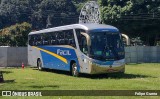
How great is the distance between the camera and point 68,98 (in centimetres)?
1305

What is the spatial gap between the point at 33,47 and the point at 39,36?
2.27 m

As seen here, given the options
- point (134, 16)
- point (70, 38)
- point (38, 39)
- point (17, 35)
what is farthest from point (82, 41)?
point (17, 35)

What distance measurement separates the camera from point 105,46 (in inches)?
867

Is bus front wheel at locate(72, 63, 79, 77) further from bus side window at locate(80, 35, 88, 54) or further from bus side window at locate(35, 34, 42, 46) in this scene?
bus side window at locate(35, 34, 42, 46)

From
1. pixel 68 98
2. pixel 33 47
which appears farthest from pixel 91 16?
pixel 68 98

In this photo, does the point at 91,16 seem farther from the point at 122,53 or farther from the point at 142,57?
the point at 122,53

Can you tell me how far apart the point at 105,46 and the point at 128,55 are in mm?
22555

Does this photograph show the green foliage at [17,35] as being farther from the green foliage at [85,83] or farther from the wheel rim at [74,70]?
the green foliage at [85,83]

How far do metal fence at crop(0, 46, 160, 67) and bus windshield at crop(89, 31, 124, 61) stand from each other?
20505 millimetres

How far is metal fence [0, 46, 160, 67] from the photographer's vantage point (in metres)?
40.9

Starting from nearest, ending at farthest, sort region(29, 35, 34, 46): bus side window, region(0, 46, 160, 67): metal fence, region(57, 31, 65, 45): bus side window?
region(57, 31, 65, 45): bus side window < region(29, 35, 34, 46): bus side window < region(0, 46, 160, 67): metal fence

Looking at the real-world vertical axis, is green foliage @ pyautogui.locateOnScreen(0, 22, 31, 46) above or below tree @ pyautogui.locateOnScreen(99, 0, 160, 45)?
below

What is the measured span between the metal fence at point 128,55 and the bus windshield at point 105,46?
20.5 meters

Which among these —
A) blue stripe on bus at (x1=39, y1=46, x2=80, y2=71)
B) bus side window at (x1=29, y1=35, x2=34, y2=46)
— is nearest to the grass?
blue stripe on bus at (x1=39, y1=46, x2=80, y2=71)
